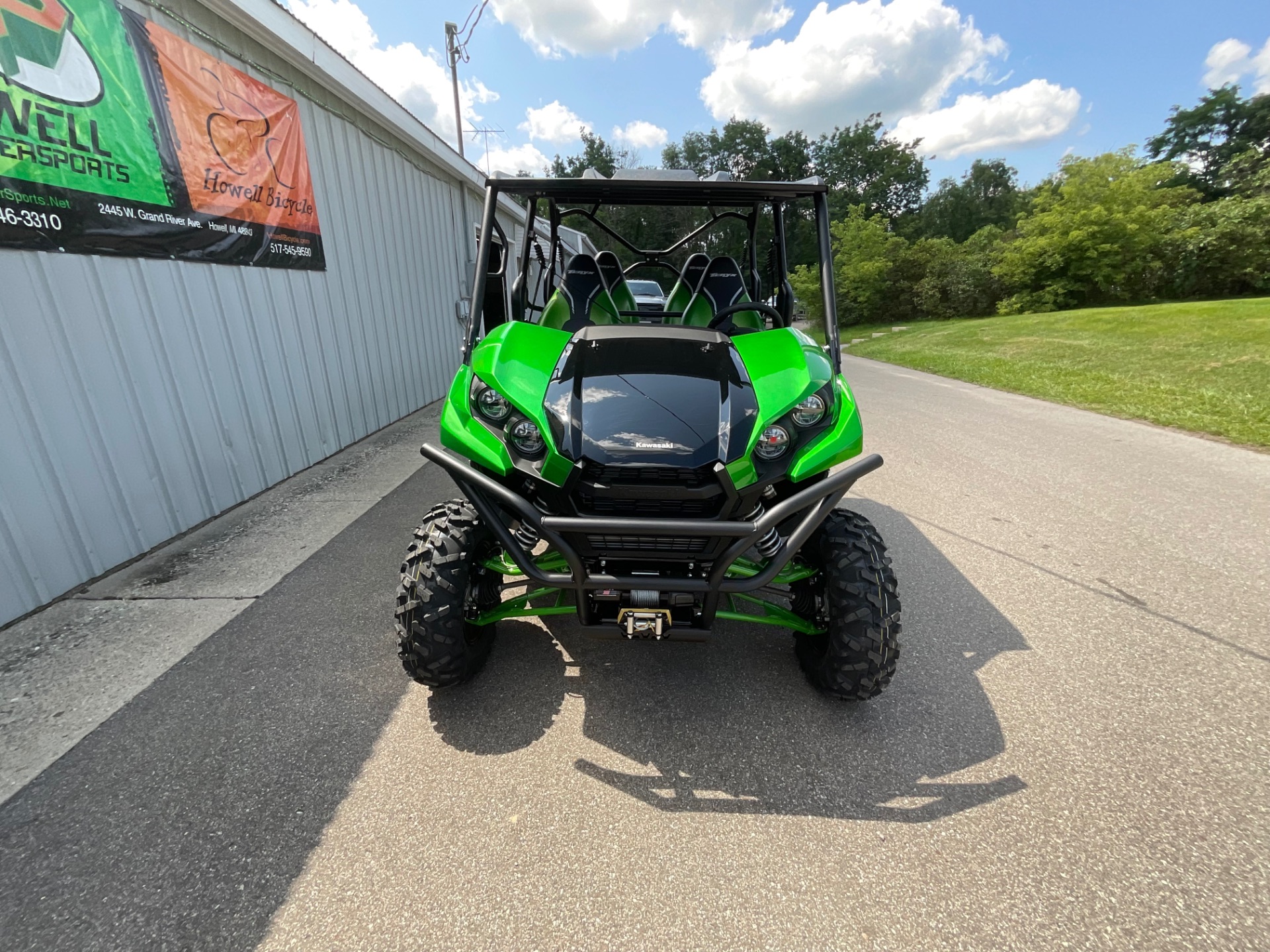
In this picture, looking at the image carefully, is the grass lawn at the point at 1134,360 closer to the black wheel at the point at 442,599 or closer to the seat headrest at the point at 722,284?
the seat headrest at the point at 722,284

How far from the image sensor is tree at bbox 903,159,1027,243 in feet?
172

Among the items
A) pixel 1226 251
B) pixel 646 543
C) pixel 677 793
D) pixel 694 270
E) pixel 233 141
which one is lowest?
pixel 677 793

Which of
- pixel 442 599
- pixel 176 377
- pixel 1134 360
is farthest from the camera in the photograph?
pixel 1134 360

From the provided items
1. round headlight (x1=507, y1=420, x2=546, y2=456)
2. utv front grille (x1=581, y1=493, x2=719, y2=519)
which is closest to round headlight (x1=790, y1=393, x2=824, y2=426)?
utv front grille (x1=581, y1=493, x2=719, y2=519)

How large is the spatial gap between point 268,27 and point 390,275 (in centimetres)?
264

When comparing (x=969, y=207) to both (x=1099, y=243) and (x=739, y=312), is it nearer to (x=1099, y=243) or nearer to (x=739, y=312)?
(x=1099, y=243)

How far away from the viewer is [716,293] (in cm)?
330

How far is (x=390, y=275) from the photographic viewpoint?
6793 mm

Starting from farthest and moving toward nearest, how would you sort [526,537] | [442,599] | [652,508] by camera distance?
[526,537] → [442,599] → [652,508]

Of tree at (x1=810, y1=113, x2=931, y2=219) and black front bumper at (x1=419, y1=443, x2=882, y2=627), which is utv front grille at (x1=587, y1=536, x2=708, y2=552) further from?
tree at (x1=810, y1=113, x2=931, y2=219)

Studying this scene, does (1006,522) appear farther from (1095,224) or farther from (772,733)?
(1095,224)

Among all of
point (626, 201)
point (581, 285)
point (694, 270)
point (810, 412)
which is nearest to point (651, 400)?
point (810, 412)

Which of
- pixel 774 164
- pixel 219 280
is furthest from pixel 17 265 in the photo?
pixel 774 164

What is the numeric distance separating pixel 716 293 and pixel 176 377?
3561mm
